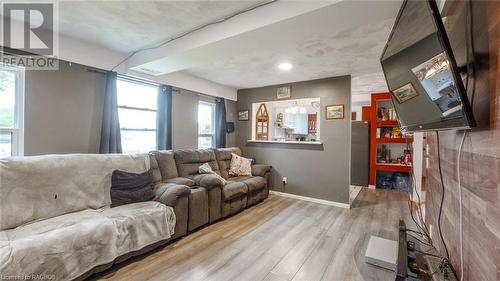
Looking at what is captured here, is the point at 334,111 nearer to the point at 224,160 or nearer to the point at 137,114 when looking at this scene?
Result: the point at 224,160

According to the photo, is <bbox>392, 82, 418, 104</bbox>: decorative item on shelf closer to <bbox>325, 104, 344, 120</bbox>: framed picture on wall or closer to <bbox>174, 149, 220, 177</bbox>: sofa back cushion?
<bbox>325, 104, 344, 120</bbox>: framed picture on wall

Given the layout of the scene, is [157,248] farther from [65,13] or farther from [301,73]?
[301,73]

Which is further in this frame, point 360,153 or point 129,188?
point 360,153

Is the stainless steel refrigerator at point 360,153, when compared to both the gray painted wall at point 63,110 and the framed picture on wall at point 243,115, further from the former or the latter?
the gray painted wall at point 63,110

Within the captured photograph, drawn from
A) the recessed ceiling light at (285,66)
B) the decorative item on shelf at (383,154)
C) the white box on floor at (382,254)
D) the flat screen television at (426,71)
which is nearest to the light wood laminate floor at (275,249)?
the white box on floor at (382,254)

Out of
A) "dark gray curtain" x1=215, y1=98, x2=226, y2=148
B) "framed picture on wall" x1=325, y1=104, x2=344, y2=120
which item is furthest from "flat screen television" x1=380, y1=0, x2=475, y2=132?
"dark gray curtain" x1=215, y1=98, x2=226, y2=148

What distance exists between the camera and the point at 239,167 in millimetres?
4383

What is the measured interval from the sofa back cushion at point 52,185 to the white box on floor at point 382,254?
2.94 m

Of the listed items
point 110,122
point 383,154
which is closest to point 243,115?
point 110,122

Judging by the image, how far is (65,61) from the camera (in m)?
2.73

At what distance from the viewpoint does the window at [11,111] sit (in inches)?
93.9

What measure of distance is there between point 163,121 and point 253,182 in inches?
76.5

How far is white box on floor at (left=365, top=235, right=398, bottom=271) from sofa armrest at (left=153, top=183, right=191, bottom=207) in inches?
84.3

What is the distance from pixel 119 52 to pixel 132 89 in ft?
1.94
